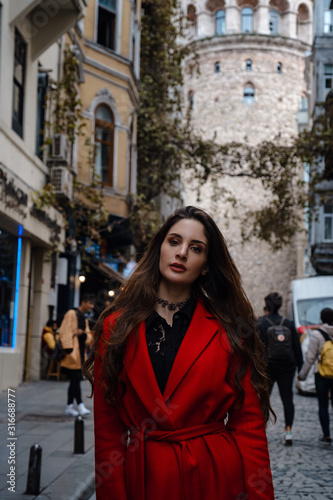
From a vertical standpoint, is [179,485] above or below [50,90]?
below

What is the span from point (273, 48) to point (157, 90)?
30112 mm

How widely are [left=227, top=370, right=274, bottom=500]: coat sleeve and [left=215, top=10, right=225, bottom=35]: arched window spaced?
5404cm

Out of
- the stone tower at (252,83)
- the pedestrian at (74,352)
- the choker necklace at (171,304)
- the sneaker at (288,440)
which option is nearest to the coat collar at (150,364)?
the choker necklace at (171,304)

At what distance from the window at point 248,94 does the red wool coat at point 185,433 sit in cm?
5088

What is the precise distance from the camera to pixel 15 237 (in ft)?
45.4

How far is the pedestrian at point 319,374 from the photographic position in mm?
8914

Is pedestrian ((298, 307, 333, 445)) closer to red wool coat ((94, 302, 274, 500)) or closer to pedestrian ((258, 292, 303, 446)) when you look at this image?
pedestrian ((258, 292, 303, 446))

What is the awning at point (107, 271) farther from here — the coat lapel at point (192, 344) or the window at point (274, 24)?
the window at point (274, 24)

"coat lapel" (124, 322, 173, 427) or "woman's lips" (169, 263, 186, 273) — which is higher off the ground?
"woman's lips" (169, 263, 186, 273)

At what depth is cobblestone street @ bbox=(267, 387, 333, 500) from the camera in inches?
244

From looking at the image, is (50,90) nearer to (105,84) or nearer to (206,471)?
(105,84)

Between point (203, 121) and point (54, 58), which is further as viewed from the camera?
point (203, 121)

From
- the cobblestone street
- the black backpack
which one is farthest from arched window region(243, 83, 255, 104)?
the black backpack

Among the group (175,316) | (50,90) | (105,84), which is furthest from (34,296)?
(175,316)
